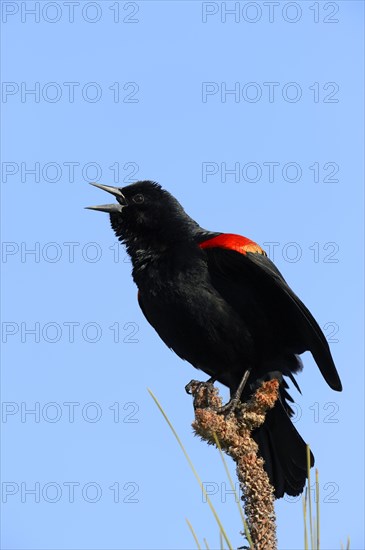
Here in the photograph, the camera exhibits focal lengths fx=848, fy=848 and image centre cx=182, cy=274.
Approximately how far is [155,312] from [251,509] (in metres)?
1.83

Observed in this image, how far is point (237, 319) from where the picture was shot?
14.2 ft

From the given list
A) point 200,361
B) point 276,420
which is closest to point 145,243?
point 200,361

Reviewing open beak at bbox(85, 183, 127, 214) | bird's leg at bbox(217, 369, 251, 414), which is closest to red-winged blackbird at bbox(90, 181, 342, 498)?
bird's leg at bbox(217, 369, 251, 414)

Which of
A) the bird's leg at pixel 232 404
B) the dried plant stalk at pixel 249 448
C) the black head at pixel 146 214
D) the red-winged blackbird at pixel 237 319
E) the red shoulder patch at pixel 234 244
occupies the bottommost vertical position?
the dried plant stalk at pixel 249 448

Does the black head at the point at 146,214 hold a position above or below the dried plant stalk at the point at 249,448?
above

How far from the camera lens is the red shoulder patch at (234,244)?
4379 millimetres

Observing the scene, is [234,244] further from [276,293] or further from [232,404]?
[232,404]

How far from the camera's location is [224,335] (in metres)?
4.29

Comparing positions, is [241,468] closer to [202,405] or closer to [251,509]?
[251,509]

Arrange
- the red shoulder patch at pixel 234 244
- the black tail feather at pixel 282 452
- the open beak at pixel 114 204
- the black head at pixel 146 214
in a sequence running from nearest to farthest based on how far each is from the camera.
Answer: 1. the black tail feather at pixel 282 452
2. the red shoulder patch at pixel 234 244
3. the black head at pixel 146 214
4. the open beak at pixel 114 204

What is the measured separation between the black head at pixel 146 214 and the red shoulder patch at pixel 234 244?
26cm

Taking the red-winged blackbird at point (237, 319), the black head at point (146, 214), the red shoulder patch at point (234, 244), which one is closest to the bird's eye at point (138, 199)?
the black head at point (146, 214)

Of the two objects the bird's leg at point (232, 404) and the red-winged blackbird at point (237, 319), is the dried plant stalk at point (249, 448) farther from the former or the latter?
the red-winged blackbird at point (237, 319)

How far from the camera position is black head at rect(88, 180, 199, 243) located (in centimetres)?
480
